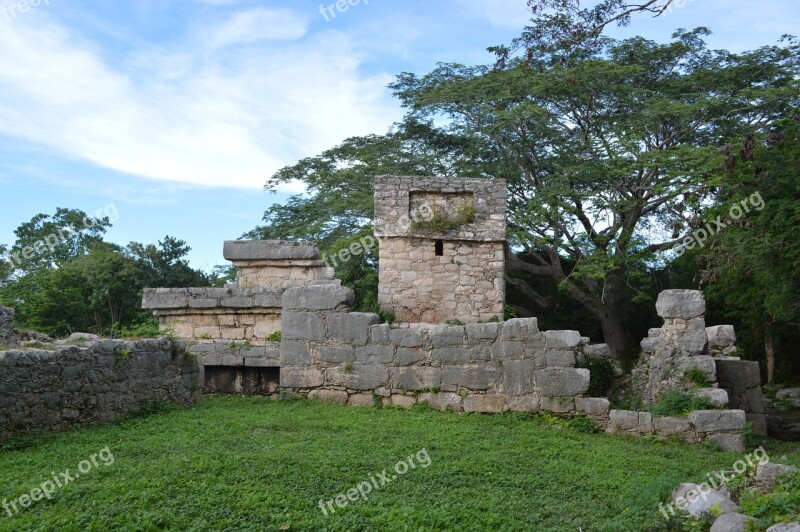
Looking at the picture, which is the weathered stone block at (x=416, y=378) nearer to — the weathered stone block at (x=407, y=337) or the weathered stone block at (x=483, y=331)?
the weathered stone block at (x=407, y=337)

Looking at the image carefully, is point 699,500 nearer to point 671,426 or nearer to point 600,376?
point 671,426

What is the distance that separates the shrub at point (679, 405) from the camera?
9750mm

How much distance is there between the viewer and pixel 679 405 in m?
9.87

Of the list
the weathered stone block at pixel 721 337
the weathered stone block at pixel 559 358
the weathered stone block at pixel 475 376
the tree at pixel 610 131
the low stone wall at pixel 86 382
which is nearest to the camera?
the low stone wall at pixel 86 382

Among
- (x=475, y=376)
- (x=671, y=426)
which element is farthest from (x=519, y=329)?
(x=671, y=426)

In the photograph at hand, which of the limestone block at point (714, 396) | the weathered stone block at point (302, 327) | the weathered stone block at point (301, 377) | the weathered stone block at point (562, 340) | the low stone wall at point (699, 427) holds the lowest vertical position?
the low stone wall at point (699, 427)

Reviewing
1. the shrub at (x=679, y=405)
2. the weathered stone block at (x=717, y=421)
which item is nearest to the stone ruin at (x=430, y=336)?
the weathered stone block at (x=717, y=421)

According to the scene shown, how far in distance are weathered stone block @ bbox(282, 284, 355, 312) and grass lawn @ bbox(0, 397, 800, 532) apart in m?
2.27

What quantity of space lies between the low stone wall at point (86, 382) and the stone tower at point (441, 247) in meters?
5.25

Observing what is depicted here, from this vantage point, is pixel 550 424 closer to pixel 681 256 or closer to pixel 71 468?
pixel 71 468

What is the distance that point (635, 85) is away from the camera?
22.5m

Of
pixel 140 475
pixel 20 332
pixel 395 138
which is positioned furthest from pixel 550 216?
pixel 140 475

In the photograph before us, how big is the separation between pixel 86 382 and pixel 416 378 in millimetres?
4631

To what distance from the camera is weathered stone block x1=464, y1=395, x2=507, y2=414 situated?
10.3 metres
